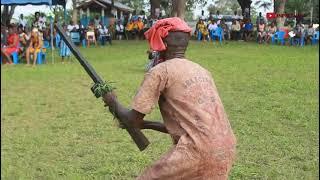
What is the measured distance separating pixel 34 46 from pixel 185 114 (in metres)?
14.5

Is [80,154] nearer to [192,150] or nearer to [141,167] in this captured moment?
[141,167]

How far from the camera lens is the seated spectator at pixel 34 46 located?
16.5m

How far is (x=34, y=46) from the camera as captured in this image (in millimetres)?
16688

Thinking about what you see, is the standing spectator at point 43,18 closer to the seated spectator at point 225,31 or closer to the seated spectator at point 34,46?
the seated spectator at point 225,31

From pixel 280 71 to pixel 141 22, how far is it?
17.9 meters

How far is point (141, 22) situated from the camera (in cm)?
3142

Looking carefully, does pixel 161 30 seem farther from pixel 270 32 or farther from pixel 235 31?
pixel 235 31

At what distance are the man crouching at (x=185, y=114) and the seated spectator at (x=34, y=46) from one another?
555 inches

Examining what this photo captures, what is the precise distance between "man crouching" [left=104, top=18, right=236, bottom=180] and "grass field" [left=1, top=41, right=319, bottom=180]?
2.61 metres

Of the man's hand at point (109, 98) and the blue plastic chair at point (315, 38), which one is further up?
the man's hand at point (109, 98)

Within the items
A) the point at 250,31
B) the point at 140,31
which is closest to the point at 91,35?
the point at 140,31

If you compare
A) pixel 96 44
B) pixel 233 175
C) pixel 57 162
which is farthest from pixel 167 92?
pixel 96 44

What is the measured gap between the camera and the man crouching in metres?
2.75

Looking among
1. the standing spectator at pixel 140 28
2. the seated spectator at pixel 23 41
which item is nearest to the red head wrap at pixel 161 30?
the seated spectator at pixel 23 41
